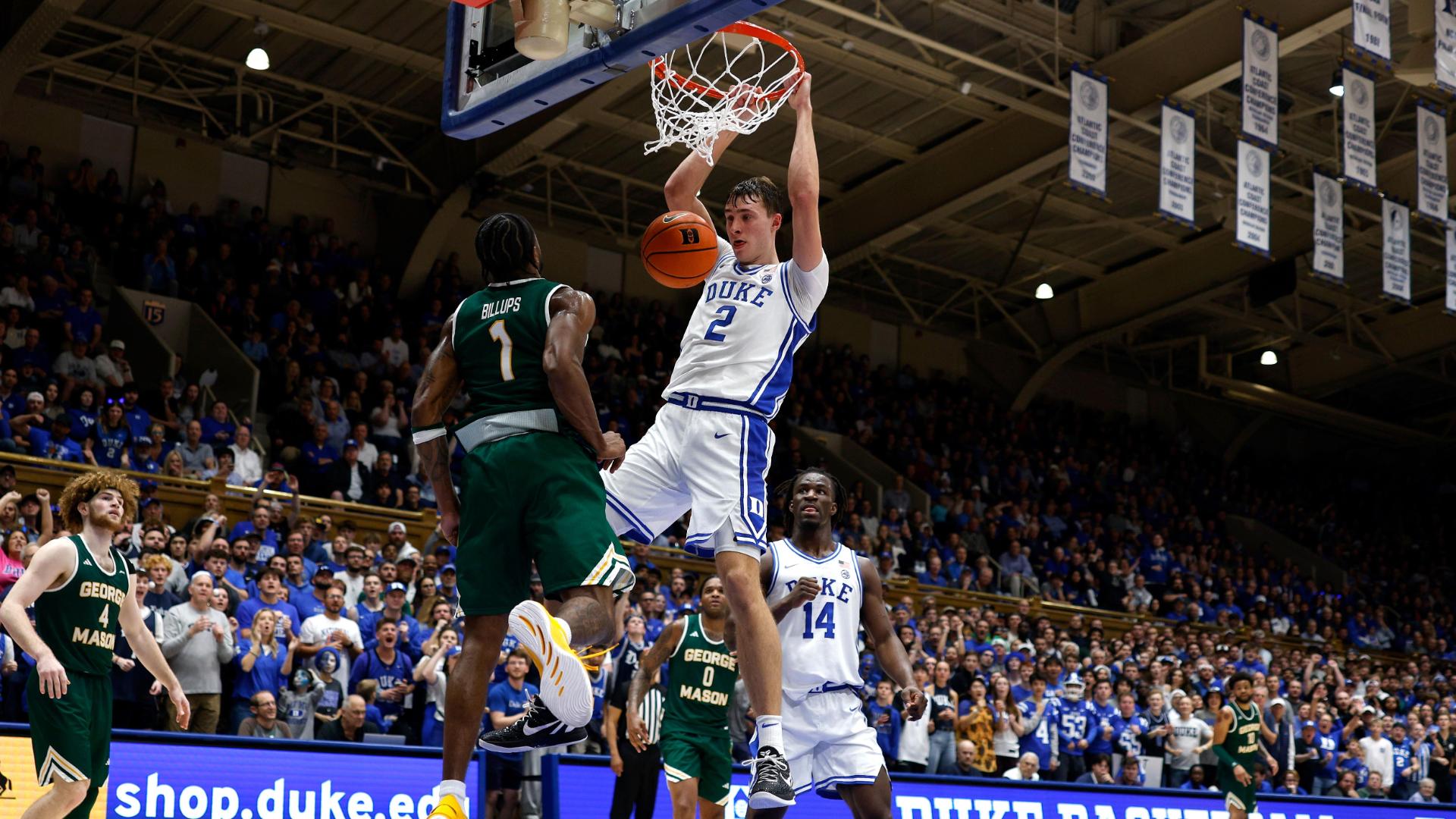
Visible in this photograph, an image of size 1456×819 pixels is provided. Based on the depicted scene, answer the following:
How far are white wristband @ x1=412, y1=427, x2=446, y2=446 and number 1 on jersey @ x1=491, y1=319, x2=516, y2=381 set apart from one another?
29cm

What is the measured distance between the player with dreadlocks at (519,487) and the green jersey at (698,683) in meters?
4.73

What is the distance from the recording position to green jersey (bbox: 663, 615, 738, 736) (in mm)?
9609

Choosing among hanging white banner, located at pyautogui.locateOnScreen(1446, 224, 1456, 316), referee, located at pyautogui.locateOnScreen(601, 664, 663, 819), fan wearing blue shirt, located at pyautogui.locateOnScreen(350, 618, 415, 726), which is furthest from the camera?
hanging white banner, located at pyautogui.locateOnScreen(1446, 224, 1456, 316)

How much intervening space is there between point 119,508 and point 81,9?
15.2 meters

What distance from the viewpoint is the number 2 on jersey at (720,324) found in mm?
6016

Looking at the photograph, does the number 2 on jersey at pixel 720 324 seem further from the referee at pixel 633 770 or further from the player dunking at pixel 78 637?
the referee at pixel 633 770

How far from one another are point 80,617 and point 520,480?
10.0ft

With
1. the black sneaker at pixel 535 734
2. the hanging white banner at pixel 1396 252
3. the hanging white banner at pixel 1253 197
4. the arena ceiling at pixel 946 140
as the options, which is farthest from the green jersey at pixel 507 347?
the hanging white banner at pixel 1396 252

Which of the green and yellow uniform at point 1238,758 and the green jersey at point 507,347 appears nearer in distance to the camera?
the green jersey at point 507,347

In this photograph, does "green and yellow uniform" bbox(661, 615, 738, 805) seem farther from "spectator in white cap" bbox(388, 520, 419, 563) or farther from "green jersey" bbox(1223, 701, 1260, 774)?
"green jersey" bbox(1223, 701, 1260, 774)

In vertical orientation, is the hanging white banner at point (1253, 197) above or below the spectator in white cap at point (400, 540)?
above

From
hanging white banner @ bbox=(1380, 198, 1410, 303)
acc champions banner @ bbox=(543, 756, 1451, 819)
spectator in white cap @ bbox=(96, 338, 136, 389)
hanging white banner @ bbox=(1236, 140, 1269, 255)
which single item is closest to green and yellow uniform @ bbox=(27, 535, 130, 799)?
acc champions banner @ bbox=(543, 756, 1451, 819)

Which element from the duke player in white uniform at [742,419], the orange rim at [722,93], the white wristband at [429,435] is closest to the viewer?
the white wristband at [429,435]

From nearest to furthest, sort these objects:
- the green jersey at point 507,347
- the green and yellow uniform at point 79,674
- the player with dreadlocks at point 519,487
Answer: the player with dreadlocks at point 519,487, the green jersey at point 507,347, the green and yellow uniform at point 79,674
